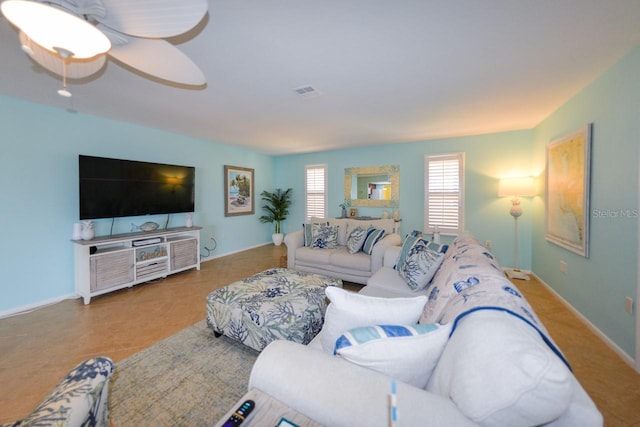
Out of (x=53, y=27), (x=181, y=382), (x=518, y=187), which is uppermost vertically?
(x=53, y=27)

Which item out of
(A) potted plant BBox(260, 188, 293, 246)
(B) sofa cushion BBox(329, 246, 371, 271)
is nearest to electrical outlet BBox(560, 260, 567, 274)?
(B) sofa cushion BBox(329, 246, 371, 271)

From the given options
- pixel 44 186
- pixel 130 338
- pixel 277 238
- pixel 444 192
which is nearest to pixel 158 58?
pixel 130 338

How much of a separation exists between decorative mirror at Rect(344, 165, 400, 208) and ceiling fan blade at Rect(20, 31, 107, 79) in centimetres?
436

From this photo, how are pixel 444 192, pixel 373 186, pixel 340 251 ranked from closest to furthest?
pixel 340 251, pixel 444 192, pixel 373 186

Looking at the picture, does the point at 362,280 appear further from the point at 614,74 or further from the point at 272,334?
the point at 614,74

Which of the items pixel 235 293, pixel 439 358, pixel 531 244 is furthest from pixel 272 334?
pixel 531 244

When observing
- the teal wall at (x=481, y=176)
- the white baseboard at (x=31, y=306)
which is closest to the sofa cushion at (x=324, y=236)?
the teal wall at (x=481, y=176)

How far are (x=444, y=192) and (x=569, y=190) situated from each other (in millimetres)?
1860

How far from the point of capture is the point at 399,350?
85 centimetres

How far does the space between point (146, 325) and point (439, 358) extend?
2.69m

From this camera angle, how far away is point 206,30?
1.60 meters

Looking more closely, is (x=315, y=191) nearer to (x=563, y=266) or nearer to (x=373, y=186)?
(x=373, y=186)

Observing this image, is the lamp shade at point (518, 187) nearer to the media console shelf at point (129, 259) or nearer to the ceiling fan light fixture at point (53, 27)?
the ceiling fan light fixture at point (53, 27)

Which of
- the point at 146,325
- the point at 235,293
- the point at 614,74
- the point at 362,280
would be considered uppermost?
the point at 614,74
